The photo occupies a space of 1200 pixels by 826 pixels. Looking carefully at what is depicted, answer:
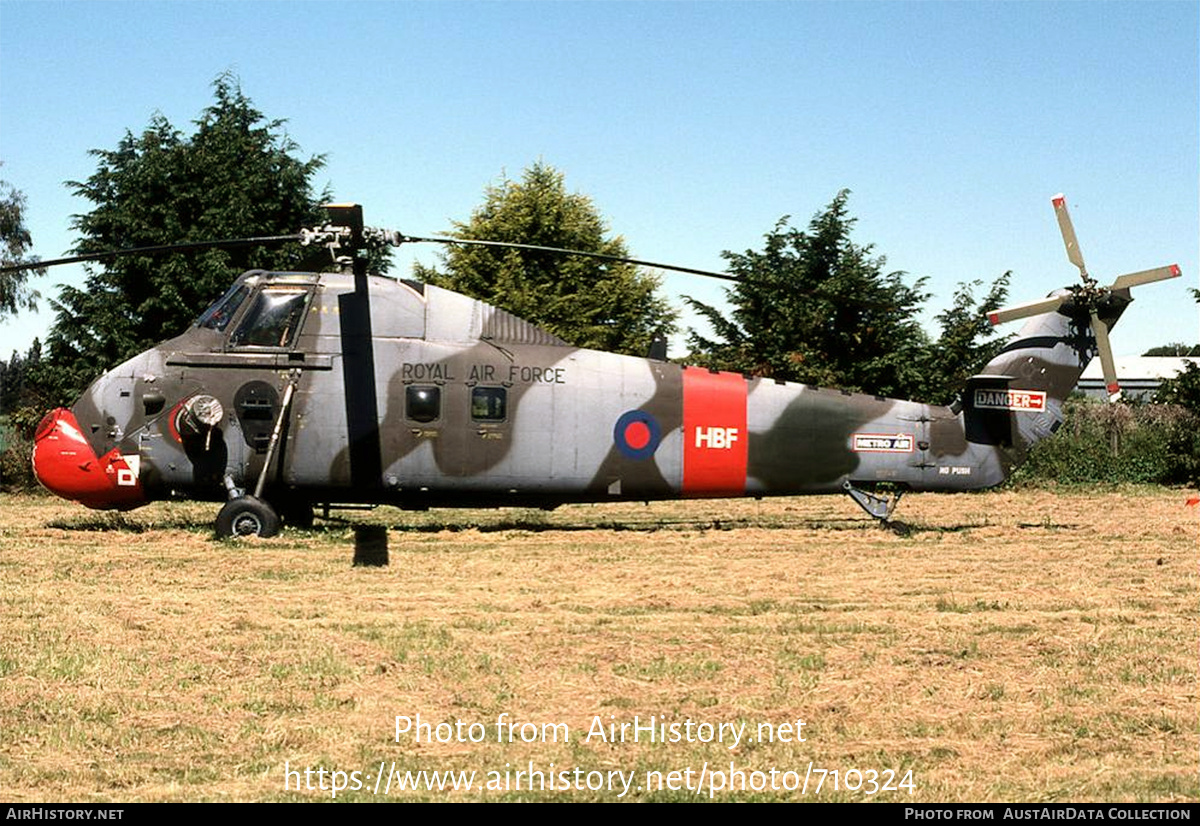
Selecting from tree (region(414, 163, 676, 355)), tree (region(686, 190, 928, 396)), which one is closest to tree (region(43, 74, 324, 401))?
tree (region(414, 163, 676, 355))

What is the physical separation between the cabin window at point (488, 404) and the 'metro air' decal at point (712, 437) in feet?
8.81

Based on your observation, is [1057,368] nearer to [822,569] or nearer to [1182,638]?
[822,569]

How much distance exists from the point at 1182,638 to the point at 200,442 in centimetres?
1264

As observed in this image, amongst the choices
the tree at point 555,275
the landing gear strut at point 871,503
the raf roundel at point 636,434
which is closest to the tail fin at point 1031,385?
the landing gear strut at point 871,503

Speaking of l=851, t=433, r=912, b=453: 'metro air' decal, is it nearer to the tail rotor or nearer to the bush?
the tail rotor

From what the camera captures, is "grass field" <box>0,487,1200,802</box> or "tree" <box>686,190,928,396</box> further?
"tree" <box>686,190,928,396</box>

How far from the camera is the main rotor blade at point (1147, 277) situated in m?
16.9

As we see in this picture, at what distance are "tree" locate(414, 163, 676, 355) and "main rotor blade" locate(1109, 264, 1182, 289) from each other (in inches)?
782

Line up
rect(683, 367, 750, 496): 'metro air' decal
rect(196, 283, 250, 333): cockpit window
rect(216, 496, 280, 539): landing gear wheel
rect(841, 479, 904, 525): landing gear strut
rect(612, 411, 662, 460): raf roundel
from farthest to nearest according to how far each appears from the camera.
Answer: rect(841, 479, 904, 525): landing gear strut
rect(683, 367, 750, 496): 'metro air' decal
rect(612, 411, 662, 460): raf roundel
rect(196, 283, 250, 333): cockpit window
rect(216, 496, 280, 539): landing gear wheel

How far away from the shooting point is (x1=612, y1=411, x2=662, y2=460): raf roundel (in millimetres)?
18078

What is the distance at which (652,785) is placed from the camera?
276 inches

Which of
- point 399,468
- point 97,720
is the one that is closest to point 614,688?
point 97,720

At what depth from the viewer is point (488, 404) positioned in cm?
1788

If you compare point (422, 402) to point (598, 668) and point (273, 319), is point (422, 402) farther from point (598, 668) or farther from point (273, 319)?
point (598, 668)
